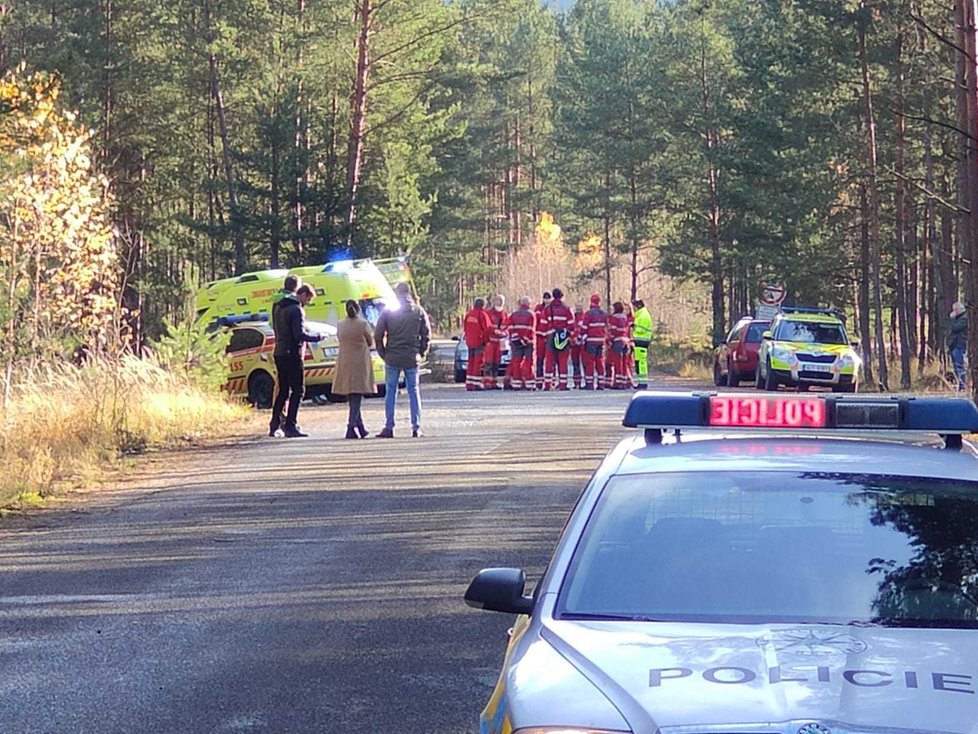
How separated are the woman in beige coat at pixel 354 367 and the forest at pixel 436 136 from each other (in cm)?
693

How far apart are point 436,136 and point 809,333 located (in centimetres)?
2153

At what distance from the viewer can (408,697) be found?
7.01 metres

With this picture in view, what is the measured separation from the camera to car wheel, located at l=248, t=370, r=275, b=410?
26.2 meters

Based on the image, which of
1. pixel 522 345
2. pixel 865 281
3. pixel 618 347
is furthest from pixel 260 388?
pixel 865 281

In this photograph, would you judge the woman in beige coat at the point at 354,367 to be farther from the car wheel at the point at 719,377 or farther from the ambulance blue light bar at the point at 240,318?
the car wheel at the point at 719,377

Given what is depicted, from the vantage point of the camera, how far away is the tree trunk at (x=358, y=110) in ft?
143

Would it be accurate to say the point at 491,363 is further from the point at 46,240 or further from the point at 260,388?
the point at 46,240

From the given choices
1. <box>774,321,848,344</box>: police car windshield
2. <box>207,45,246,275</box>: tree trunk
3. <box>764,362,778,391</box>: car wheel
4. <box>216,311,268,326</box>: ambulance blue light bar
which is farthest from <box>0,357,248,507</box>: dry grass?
<box>207,45,246,275</box>: tree trunk

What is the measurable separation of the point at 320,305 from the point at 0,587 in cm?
2158

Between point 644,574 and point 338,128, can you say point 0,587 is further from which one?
point 338,128

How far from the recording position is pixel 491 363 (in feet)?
104

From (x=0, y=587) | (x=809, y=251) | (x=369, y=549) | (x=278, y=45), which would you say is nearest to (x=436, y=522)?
(x=369, y=549)

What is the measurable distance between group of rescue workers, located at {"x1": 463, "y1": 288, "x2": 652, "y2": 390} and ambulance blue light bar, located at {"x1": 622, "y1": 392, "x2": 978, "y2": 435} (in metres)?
25.4

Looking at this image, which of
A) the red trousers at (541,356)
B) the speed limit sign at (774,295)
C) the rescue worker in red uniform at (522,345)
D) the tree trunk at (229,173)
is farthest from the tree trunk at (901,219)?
the tree trunk at (229,173)
